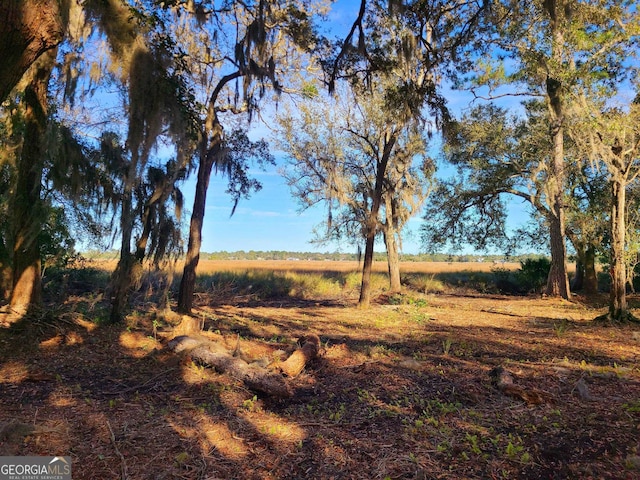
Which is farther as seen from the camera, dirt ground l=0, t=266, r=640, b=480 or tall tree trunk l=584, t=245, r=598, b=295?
tall tree trunk l=584, t=245, r=598, b=295

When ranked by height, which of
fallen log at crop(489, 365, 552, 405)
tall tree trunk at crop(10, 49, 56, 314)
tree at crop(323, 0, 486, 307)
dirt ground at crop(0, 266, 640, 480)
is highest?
tree at crop(323, 0, 486, 307)

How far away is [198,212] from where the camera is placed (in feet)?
30.9

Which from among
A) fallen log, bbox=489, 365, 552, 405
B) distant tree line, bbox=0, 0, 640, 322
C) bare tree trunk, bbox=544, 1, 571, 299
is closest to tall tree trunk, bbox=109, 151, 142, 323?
distant tree line, bbox=0, 0, 640, 322

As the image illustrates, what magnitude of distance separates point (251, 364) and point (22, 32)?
4279 mm

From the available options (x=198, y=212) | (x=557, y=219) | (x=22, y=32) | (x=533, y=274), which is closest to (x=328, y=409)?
(x=22, y=32)

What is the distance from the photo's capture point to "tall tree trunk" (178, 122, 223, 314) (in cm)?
935

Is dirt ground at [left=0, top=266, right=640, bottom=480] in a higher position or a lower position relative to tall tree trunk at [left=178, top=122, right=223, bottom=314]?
lower

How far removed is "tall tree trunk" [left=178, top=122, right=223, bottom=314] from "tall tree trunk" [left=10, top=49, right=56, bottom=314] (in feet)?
9.84

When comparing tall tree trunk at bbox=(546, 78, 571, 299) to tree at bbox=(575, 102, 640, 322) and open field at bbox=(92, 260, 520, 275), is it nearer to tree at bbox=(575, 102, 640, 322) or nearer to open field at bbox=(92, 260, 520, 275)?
tree at bbox=(575, 102, 640, 322)

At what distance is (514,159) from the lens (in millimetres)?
16562

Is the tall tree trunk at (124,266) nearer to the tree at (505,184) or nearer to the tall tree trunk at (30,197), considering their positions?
the tall tree trunk at (30,197)

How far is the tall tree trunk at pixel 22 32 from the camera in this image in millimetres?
2814

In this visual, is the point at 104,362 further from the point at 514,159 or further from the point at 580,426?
the point at 514,159

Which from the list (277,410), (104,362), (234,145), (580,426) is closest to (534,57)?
(234,145)
